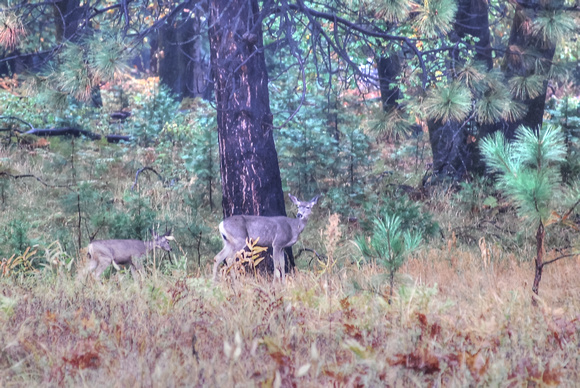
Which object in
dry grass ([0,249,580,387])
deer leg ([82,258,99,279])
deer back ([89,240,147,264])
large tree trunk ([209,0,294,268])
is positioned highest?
large tree trunk ([209,0,294,268])

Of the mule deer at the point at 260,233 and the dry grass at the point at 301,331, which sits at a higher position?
the mule deer at the point at 260,233

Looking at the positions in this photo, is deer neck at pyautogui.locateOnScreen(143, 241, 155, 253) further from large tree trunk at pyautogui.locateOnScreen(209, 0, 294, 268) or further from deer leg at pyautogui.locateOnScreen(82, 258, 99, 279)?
large tree trunk at pyautogui.locateOnScreen(209, 0, 294, 268)

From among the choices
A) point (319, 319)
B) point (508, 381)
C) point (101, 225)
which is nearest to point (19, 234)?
point (101, 225)

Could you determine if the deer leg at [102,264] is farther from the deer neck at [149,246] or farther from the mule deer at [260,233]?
the mule deer at [260,233]

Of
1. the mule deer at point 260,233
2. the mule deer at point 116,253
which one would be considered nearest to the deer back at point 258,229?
the mule deer at point 260,233

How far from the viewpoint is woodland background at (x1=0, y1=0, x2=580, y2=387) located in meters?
3.90

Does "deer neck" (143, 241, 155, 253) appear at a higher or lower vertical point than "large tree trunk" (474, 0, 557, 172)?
lower

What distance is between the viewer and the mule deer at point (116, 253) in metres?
7.11

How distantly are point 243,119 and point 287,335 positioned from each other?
383 centimetres

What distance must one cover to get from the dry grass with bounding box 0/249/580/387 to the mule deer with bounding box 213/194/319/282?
1326 millimetres

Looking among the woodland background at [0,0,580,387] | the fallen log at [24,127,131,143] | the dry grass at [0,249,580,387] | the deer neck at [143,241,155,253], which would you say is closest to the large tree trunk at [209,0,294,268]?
the woodland background at [0,0,580,387]

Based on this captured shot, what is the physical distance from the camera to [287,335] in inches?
163

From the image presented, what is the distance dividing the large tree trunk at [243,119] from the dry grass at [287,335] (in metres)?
1.95

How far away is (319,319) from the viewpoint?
4.56m
